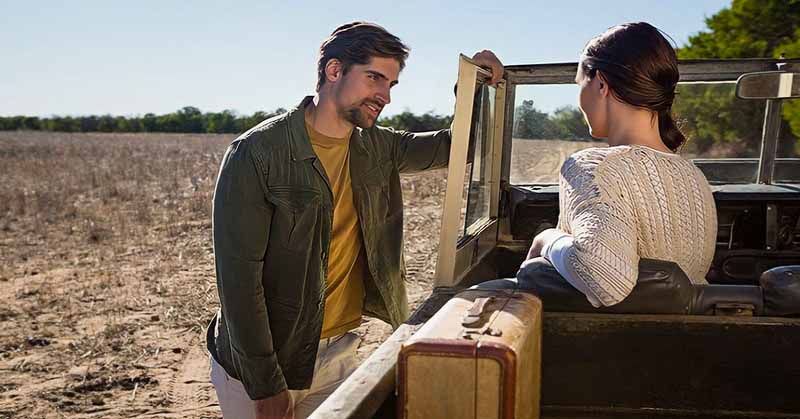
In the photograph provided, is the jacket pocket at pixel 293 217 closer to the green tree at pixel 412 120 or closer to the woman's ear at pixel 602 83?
the woman's ear at pixel 602 83

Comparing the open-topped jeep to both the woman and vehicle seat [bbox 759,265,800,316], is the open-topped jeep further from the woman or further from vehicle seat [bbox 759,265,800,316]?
the woman

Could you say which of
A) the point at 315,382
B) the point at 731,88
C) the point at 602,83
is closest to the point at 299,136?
the point at 315,382

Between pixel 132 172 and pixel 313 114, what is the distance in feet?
70.0

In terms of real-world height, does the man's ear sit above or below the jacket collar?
above

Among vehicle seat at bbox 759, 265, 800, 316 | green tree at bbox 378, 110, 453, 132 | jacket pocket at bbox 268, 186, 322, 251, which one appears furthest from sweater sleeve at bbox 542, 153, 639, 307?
green tree at bbox 378, 110, 453, 132

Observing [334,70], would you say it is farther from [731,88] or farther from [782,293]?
[731,88]

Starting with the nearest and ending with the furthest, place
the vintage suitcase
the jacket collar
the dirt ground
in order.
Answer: the vintage suitcase → the jacket collar → the dirt ground

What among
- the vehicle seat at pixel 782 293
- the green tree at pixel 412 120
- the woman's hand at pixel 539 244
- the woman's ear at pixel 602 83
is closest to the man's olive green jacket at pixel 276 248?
the woman's hand at pixel 539 244

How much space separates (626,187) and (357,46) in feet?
4.08

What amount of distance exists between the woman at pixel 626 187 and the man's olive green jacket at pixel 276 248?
2.81 ft

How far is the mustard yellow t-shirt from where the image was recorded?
10.1ft

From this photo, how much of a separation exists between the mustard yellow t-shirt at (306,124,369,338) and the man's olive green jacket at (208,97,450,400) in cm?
5

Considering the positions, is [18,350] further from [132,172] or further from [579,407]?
[132,172]

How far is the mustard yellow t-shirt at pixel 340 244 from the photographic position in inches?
121
